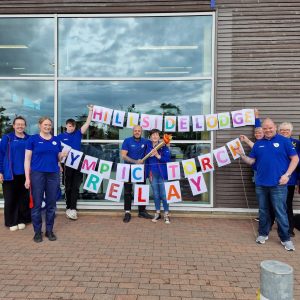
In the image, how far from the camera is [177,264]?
185 inches

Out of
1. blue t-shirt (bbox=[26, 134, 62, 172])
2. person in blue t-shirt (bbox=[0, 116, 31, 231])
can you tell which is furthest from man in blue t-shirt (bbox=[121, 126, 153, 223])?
person in blue t-shirt (bbox=[0, 116, 31, 231])

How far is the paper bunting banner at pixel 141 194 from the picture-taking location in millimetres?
6906

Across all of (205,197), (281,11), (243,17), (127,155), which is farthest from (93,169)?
(281,11)

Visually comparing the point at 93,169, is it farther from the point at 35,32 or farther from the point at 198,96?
the point at 35,32

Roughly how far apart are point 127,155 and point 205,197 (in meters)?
1.93

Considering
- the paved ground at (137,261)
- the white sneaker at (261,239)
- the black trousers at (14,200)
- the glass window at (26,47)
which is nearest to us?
the paved ground at (137,261)

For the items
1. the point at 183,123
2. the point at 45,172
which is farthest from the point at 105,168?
the point at 183,123

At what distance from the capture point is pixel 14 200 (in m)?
6.41

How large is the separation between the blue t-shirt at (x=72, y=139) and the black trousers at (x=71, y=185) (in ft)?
1.54

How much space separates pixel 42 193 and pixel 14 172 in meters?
0.97

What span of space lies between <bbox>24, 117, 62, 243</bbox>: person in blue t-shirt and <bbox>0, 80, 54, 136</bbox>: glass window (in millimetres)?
2333

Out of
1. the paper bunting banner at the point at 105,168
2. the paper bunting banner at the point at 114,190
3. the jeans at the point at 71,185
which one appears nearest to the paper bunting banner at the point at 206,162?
the paper bunting banner at the point at 114,190

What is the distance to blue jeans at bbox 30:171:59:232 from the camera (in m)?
5.51

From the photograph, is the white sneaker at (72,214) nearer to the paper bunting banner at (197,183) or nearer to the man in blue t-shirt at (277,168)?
the paper bunting banner at (197,183)
